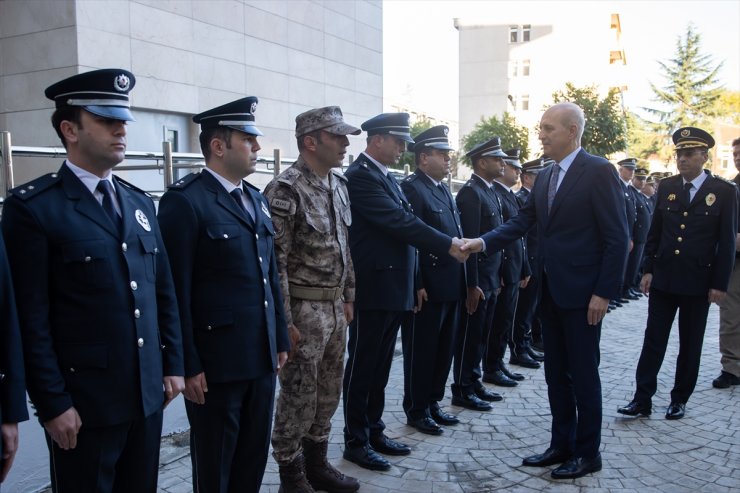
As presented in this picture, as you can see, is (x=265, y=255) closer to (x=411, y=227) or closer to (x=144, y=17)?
(x=411, y=227)

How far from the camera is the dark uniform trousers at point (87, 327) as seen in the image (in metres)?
2.04

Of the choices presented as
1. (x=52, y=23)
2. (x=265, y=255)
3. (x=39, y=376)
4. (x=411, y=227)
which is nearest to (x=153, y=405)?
(x=39, y=376)

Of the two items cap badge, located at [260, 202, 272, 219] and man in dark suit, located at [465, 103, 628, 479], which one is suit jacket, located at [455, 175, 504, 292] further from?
cap badge, located at [260, 202, 272, 219]

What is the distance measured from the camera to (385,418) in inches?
200

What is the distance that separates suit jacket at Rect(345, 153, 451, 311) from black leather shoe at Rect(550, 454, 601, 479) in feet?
4.70

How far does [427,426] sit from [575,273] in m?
1.70

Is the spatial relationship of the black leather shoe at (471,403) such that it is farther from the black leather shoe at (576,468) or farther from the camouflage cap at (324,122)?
the camouflage cap at (324,122)

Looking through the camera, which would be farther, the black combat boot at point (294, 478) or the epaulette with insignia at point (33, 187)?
the black combat boot at point (294, 478)

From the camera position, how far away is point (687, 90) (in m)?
48.8

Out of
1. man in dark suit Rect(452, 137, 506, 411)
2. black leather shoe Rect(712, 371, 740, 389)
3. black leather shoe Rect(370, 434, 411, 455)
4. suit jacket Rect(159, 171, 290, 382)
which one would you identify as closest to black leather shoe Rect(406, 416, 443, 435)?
black leather shoe Rect(370, 434, 411, 455)

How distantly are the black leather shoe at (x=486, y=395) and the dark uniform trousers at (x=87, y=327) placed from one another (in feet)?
12.1

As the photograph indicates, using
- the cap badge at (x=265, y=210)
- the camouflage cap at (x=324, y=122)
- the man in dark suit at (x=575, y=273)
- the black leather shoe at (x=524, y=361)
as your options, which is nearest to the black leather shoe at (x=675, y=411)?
the man in dark suit at (x=575, y=273)

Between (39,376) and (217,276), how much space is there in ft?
2.97

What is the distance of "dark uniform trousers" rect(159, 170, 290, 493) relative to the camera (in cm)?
271
